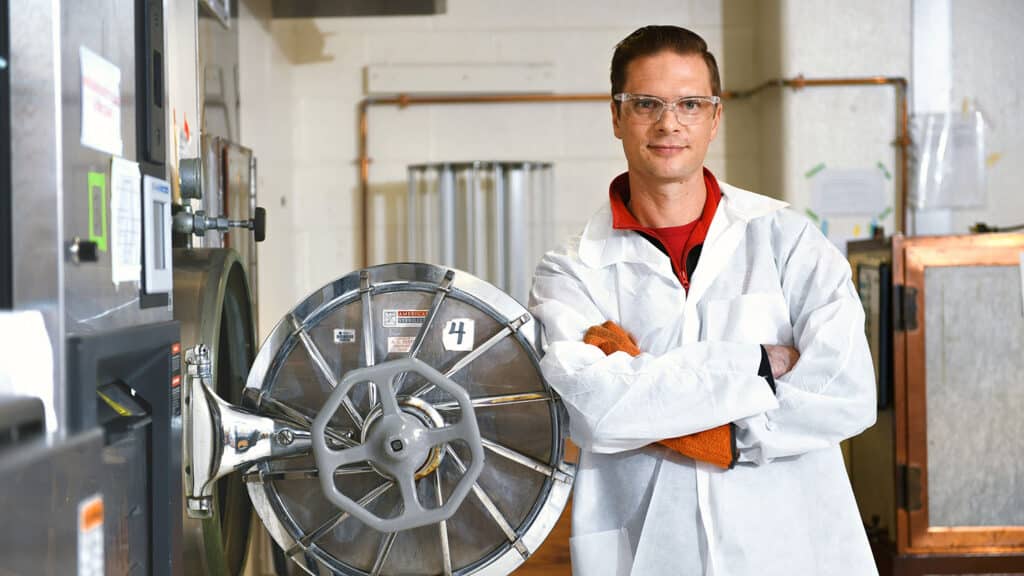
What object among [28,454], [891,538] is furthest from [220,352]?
[891,538]

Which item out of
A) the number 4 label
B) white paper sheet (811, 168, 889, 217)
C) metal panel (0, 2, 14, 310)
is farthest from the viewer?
white paper sheet (811, 168, 889, 217)

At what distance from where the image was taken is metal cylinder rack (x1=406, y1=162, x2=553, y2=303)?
421cm

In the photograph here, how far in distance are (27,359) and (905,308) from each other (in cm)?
263

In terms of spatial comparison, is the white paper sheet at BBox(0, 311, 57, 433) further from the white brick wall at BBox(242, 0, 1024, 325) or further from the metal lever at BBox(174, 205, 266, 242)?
the white brick wall at BBox(242, 0, 1024, 325)

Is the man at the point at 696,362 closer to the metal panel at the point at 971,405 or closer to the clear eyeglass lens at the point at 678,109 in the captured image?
Result: the clear eyeglass lens at the point at 678,109

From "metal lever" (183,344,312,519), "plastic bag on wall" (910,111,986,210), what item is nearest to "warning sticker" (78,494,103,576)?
"metal lever" (183,344,312,519)

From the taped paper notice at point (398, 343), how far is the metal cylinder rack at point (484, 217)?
2514 millimetres

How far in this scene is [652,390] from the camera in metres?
1.54

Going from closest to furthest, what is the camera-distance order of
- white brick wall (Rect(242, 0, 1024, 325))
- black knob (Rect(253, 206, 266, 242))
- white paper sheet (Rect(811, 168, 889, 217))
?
1. black knob (Rect(253, 206, 266, 242))
2. white paper sheet (Rect(811, 168, 889, 217))
3. white brick wall (Rect(242, 0, 1024, 325))

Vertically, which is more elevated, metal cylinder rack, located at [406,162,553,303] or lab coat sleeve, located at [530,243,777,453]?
metal cylinder rack, located at [406,162,553,303]

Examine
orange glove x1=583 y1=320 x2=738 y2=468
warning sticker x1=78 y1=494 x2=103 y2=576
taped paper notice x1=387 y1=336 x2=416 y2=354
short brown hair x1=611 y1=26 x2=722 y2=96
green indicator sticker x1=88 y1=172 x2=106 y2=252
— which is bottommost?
orange glove x1=583 y1=320 x2=738 y2=468

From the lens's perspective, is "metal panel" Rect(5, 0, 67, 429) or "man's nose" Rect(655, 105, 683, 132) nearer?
"metal panel" Rect(5, 0, 67, 429)

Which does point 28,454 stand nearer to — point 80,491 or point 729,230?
point 80,491

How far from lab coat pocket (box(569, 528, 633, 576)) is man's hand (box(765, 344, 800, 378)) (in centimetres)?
36
